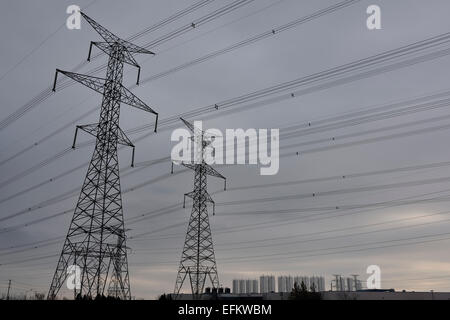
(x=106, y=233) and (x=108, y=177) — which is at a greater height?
(x=108, y=177)

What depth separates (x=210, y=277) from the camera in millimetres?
46406

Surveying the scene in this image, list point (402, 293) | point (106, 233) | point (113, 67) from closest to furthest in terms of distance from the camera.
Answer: point (106, 233) < point (113, 67) < point (402, 293)

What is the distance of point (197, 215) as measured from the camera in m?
48.1

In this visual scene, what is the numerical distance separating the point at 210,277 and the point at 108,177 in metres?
20.0

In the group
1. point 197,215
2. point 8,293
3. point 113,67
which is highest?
point 113,67
